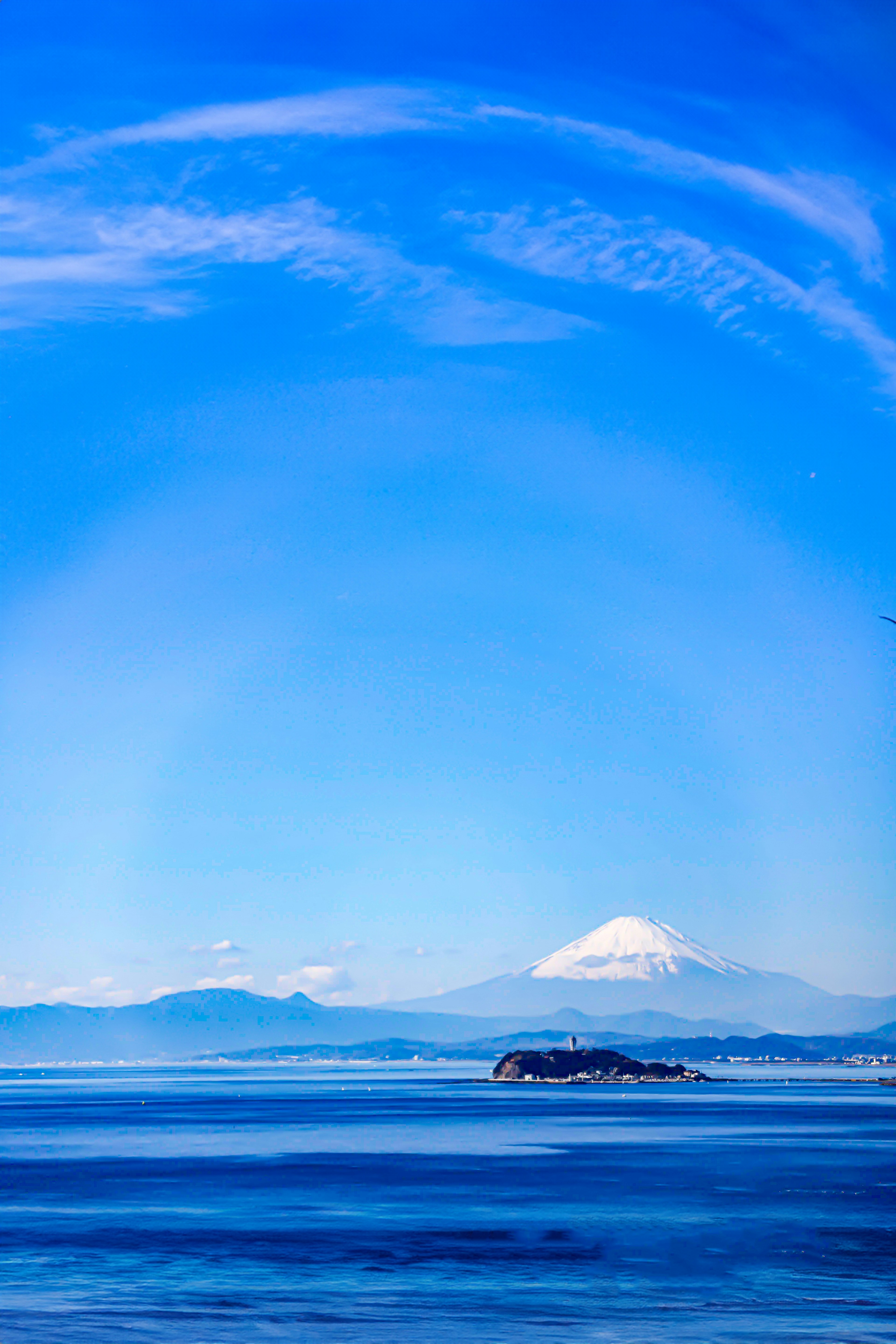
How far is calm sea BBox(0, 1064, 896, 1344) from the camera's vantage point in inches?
1289

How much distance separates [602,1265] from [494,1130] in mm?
87515

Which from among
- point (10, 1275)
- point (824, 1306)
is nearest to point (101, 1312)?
point (10, 1275)

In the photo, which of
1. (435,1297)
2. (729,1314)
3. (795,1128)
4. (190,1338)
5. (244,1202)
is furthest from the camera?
(795,1128)

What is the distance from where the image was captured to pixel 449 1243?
155ft

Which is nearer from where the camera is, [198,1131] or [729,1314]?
[729,1314]

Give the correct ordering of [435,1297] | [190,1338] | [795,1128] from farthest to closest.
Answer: [795,1128] < [435,1297] < [190,1338]

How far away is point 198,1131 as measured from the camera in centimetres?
12462

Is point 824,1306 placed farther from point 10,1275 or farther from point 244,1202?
point 244,1202

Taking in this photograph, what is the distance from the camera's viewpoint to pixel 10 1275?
40.1 metres

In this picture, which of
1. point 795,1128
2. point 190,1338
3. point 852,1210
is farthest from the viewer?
point 795,1128

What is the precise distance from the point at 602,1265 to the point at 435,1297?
28.5 feet

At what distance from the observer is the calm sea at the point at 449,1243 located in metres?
32.8

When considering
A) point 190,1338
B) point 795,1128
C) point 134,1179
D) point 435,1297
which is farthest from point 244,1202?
point 795,1128

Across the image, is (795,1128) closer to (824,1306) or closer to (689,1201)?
(689,1201)
